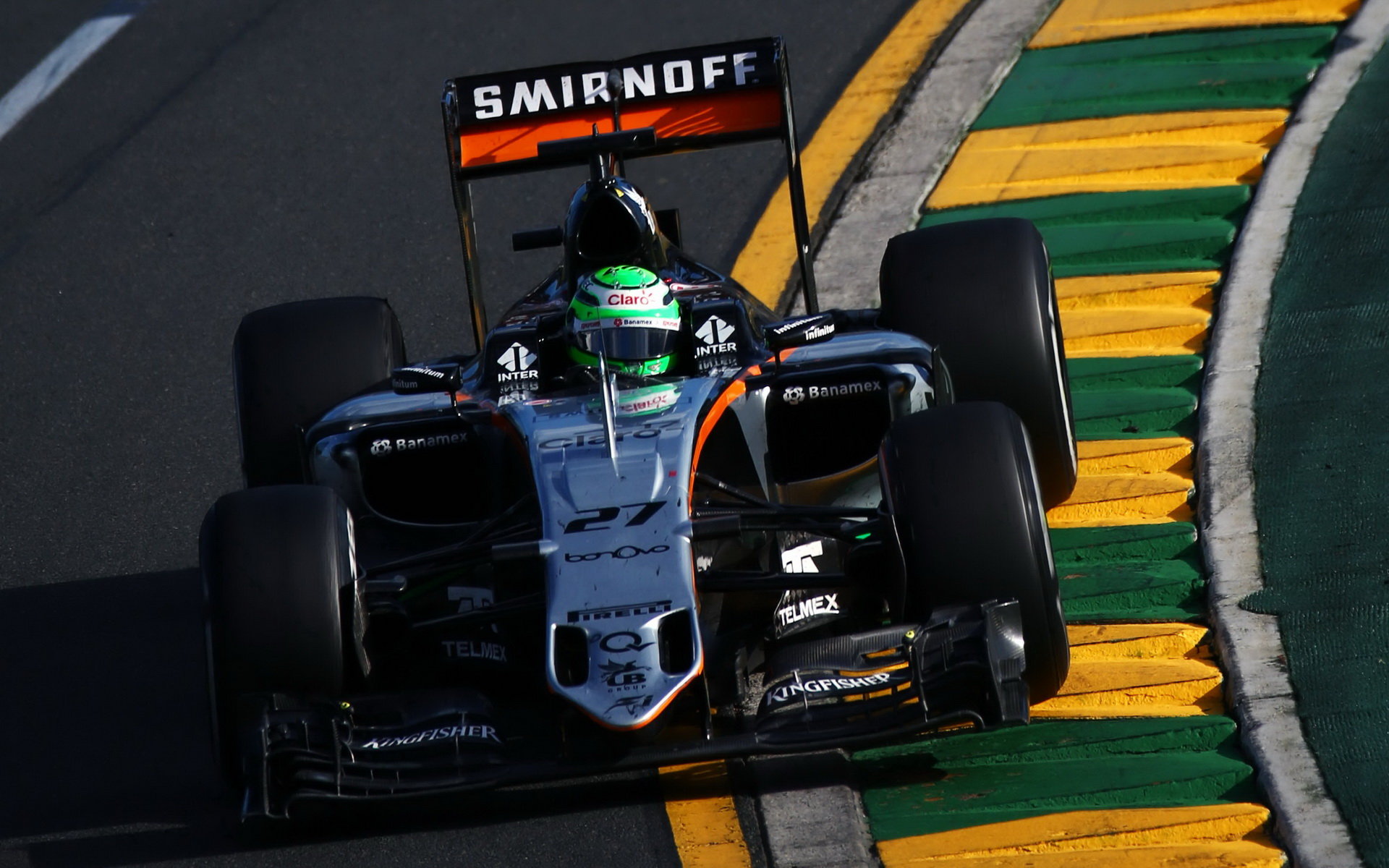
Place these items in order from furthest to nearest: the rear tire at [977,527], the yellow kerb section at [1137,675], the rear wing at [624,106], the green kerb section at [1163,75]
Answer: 1. the green kerb section at [1163,75]
2. the rear wing at [624,106]
3. the yellow kerb section at [1137,675]
4. the rear tire at [977,527]

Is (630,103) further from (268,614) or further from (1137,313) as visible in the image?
(268,614)

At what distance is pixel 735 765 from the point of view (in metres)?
5.84

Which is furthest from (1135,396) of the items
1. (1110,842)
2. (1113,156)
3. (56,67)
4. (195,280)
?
(56,67)

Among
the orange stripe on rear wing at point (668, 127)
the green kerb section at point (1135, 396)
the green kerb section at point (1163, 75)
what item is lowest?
the green kerb section at point (1135, 396)

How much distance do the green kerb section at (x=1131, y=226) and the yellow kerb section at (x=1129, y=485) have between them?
138 centimetres

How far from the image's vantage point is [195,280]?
33.2 feet

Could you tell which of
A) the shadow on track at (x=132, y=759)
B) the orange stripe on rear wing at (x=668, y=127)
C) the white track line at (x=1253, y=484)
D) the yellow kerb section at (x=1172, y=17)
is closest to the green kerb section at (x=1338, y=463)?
the white track line at (x=1253, y=484)

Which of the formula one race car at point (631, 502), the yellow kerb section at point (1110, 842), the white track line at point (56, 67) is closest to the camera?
the yellow kerb section at point (1110, 842)

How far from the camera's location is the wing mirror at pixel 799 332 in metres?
6.41

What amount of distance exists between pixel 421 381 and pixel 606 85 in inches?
62.6

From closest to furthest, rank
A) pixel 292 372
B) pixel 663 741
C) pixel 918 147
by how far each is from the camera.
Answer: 1. pixel 663 741
2. pixel 292 372
3. pixel 918 147

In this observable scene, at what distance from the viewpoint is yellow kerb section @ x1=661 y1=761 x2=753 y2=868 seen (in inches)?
213

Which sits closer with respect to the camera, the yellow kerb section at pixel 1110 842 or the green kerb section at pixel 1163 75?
the yellow kerb section at pixel 1110 842

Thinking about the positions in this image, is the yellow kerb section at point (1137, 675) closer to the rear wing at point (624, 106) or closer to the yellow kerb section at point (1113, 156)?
the rear wing at point (624, 106)
